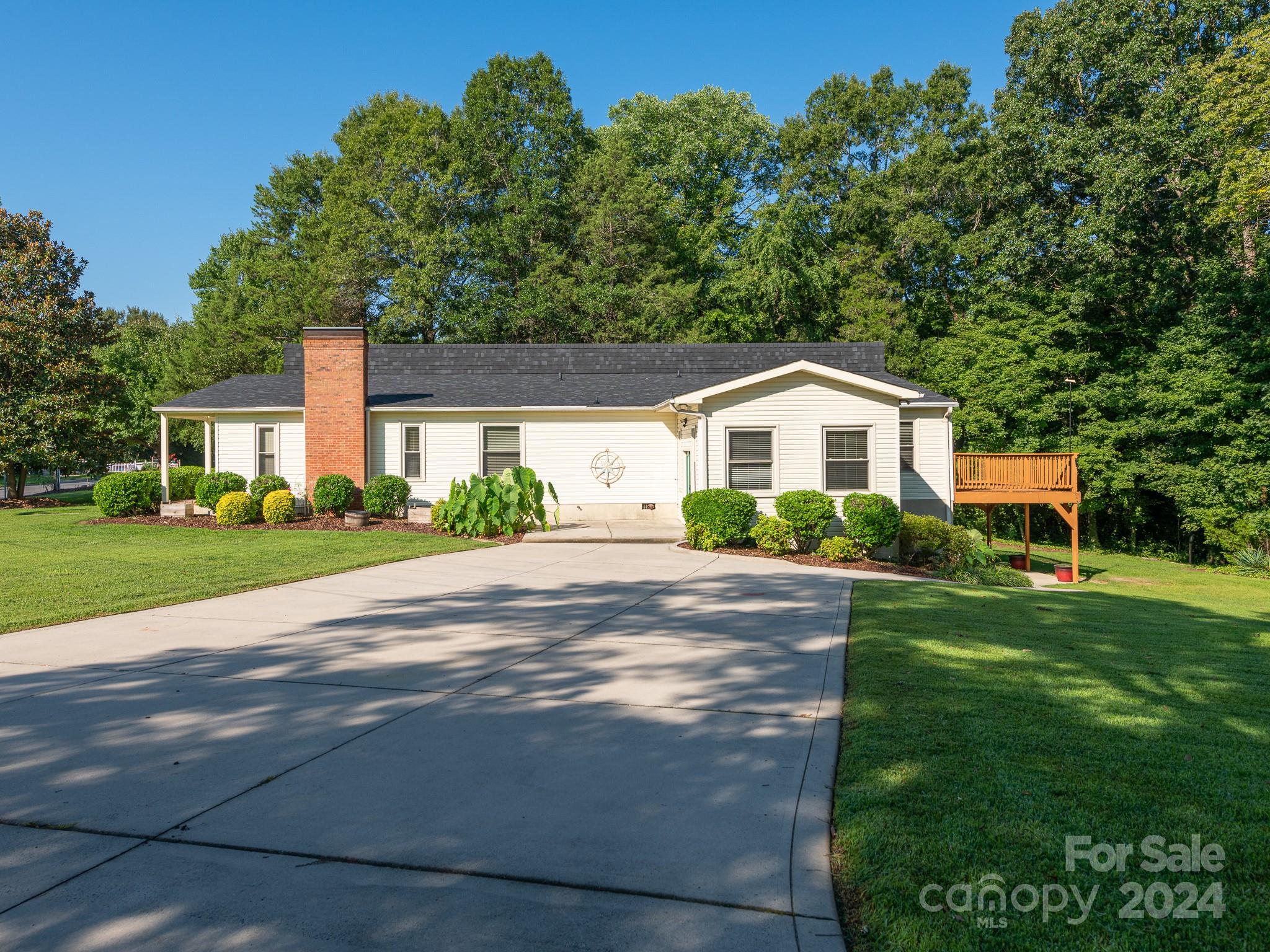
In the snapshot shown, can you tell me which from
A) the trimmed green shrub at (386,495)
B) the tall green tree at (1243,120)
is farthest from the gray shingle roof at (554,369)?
the tall green tree at (1243,120)

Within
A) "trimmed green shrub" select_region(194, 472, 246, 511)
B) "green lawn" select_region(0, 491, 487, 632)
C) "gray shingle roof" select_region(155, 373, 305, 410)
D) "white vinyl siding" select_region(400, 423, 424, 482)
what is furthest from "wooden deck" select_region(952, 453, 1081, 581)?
"trimmed green shrub" select_region(194, 472, 246, 511)

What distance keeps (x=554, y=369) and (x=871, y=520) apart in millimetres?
11174

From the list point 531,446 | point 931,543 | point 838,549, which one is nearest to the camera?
point 838,549

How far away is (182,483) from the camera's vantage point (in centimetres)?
1972

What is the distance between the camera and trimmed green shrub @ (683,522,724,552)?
14.4 meters

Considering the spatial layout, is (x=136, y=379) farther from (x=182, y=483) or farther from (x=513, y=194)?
(x=182, y=483)

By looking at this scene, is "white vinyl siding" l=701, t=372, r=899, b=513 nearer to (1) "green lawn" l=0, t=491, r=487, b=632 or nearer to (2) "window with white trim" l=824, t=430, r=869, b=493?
(2) "window with white trim" l=824, t=430, r=869, b=493

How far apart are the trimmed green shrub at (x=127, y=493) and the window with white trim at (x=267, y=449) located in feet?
8.32

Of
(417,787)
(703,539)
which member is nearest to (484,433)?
(703,539)

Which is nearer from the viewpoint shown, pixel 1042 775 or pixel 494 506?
pixel 1042 775

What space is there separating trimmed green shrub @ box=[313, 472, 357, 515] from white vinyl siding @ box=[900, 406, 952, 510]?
1313 cm

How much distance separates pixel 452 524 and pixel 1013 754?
1378cm

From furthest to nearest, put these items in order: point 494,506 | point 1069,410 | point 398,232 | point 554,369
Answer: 1. point 398,232
2. point 1069,410
3. point 554,369
4. point 494,506

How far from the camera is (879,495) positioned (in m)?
14.5
